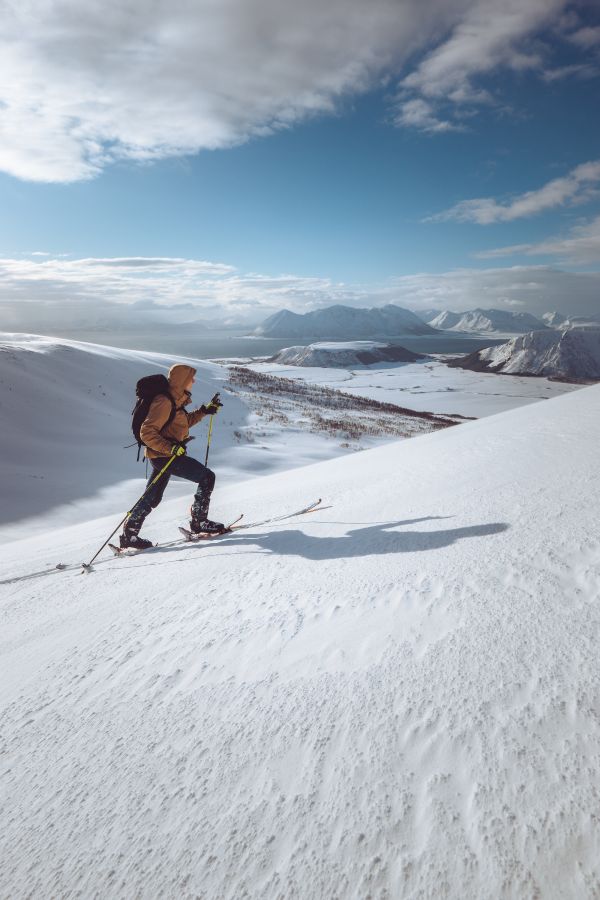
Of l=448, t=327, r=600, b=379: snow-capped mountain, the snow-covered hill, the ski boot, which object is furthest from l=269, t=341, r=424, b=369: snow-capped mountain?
the ski boot

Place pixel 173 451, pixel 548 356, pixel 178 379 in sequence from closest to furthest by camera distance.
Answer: pixel 178 379 < pixel 173 451 < pixel 548 356

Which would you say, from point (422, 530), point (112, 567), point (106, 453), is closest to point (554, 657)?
point (422, 530)

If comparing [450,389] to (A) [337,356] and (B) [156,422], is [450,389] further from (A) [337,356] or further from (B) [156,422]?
(B) [156,422]

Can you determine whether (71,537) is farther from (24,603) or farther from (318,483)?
(318,483)

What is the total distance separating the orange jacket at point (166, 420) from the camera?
14.8 feet

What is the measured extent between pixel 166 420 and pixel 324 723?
351 centimetres

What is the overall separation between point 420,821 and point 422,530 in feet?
8.09

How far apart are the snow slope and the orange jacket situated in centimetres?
159

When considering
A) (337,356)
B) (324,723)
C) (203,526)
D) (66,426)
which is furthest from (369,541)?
(337,356)

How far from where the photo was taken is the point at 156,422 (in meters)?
4.52

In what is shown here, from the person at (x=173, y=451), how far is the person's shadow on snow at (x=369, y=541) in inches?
33.4

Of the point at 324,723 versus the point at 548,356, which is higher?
the point at 548,356

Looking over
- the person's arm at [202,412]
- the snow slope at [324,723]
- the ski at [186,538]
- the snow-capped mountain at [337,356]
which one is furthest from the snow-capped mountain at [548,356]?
the snow slope at [324,723]

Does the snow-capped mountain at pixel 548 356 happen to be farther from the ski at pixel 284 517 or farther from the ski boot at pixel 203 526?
the ski boot at pixel 203 526
